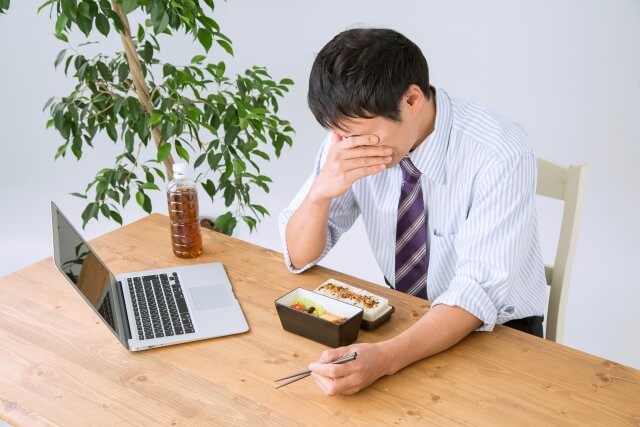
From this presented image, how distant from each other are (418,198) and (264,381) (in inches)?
22.4

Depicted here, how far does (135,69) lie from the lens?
2.15 metres

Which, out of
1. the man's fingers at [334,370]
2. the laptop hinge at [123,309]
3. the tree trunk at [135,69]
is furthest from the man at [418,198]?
the tree trunk at [135,69]

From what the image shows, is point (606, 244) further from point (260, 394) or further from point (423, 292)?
point (260, 394)

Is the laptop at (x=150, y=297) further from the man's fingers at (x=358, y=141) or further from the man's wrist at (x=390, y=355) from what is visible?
the man's fingers at (x=358, y=141)

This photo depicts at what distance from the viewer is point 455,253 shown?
1.58 m

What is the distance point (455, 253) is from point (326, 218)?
302mm

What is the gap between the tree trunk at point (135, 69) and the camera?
81.0 inches

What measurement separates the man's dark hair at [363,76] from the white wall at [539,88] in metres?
1.33

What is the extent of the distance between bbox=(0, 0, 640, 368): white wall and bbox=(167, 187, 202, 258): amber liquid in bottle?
1480mm

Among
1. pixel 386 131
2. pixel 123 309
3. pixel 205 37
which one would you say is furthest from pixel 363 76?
pixel 205 37

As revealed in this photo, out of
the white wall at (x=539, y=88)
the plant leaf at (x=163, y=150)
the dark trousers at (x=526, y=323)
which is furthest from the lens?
the white wall at (x=539, y=88)

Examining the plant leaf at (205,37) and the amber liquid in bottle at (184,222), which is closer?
the amber liquid in bottle at (184,222)

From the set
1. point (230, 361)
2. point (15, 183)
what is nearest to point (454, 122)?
point (230, 361)

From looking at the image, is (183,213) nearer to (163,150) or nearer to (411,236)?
(163,150)
